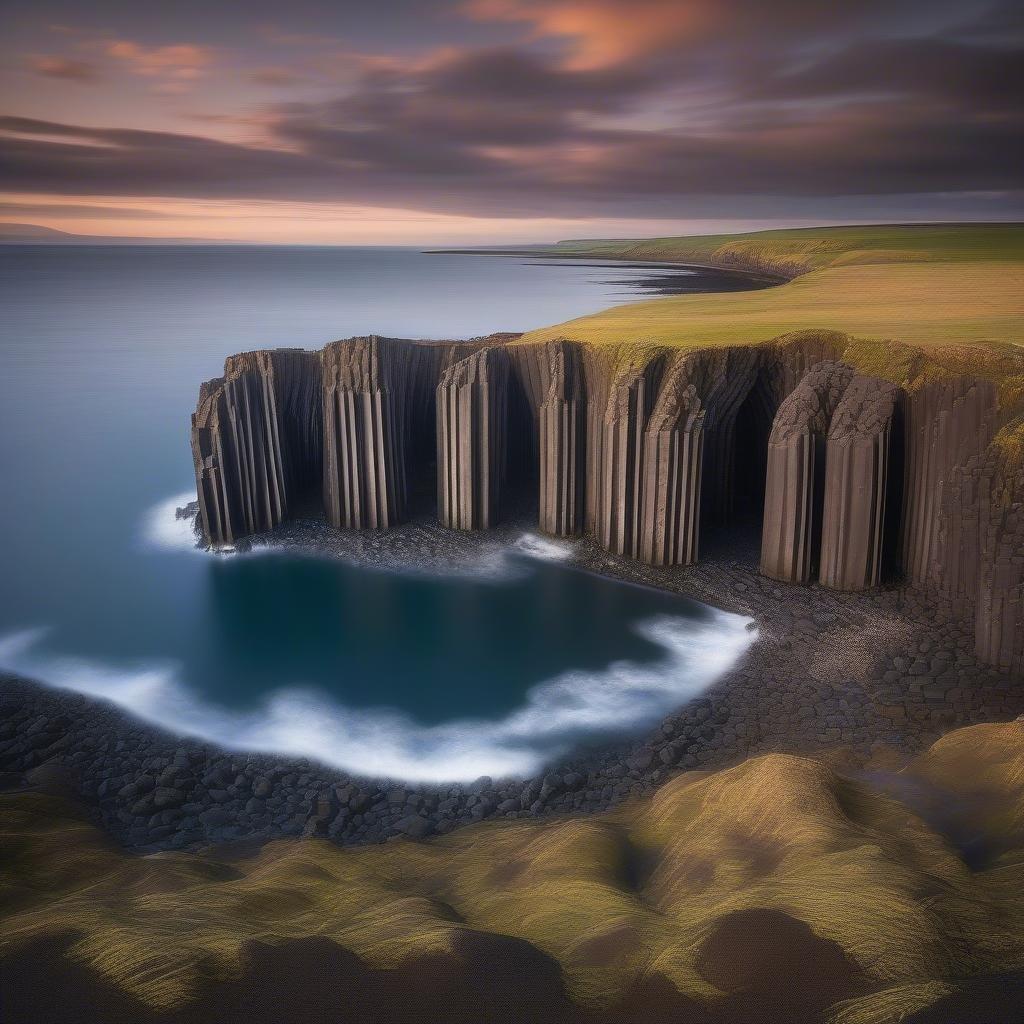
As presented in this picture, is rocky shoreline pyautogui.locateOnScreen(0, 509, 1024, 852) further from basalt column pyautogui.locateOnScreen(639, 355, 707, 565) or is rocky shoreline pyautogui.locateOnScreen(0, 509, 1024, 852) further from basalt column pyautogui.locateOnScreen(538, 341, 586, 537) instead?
basalt column pyautogui.locateOnScreen(538, 341, 586, 537)

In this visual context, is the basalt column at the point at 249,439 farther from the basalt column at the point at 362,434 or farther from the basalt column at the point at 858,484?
the basalt column at the point at 858,484

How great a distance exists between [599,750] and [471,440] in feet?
27.7

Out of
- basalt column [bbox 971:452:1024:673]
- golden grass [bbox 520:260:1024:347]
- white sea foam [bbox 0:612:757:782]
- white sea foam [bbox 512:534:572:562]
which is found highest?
golden grass [bbox 520:260:1024:347]

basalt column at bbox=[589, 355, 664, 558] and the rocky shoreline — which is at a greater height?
basalt column at bbox=[589, 355, 664, 558]

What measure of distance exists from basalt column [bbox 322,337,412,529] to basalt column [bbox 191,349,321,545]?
1094 millimetres

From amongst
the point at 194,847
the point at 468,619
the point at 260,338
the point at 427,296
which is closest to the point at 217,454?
the point at 468,619

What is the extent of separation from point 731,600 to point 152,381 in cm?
2762

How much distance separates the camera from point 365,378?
18359mm

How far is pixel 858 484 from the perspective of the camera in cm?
1415

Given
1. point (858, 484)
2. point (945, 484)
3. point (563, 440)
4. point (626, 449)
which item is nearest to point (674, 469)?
point (626, 449)

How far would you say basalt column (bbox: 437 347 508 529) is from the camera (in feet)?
59.1

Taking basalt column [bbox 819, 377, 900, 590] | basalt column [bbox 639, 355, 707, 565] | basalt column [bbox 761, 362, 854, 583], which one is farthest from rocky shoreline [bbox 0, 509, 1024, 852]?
basalt column [bbox 639, 355, 707, 565]

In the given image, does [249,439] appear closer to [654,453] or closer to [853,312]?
[654,453]

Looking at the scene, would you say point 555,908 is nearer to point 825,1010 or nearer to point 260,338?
point 825,1010
